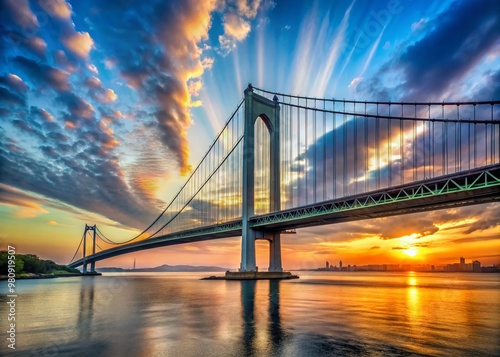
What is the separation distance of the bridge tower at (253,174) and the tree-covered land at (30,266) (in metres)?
46.4

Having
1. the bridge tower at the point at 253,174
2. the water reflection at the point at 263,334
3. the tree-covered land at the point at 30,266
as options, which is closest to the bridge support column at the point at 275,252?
the bridge tower at the point at 253,174

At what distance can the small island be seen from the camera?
235ft

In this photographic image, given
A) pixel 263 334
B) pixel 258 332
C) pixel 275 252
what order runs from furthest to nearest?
pixel 275 252 → pixel 258 332 → pixel 263 334

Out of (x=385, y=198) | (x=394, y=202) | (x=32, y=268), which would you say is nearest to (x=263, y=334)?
(x=394, y=202)

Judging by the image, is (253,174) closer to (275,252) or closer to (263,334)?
Answer: (275,252)

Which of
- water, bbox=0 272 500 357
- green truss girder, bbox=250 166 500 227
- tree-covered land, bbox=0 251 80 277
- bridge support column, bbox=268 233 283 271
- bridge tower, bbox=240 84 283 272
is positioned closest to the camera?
water, bbox=0 272 500 357

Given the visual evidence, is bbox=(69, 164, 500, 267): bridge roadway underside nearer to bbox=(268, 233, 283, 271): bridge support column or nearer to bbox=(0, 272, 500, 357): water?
bbox=(268, 233, 283, 271): bridge support column

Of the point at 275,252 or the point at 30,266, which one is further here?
the point at 30,266

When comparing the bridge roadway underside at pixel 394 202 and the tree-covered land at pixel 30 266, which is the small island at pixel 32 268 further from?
the bridge roadway underside at pixel 394 202

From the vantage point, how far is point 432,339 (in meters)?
14.1

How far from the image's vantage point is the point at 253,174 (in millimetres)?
60000

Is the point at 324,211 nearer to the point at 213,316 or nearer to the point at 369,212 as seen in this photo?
the point at 369,212

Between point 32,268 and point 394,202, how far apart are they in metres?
90.1

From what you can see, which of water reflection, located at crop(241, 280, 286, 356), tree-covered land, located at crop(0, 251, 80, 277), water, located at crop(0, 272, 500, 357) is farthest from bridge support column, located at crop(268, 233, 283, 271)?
tree-covered land, located at crop(0, 251, 80, 277)
